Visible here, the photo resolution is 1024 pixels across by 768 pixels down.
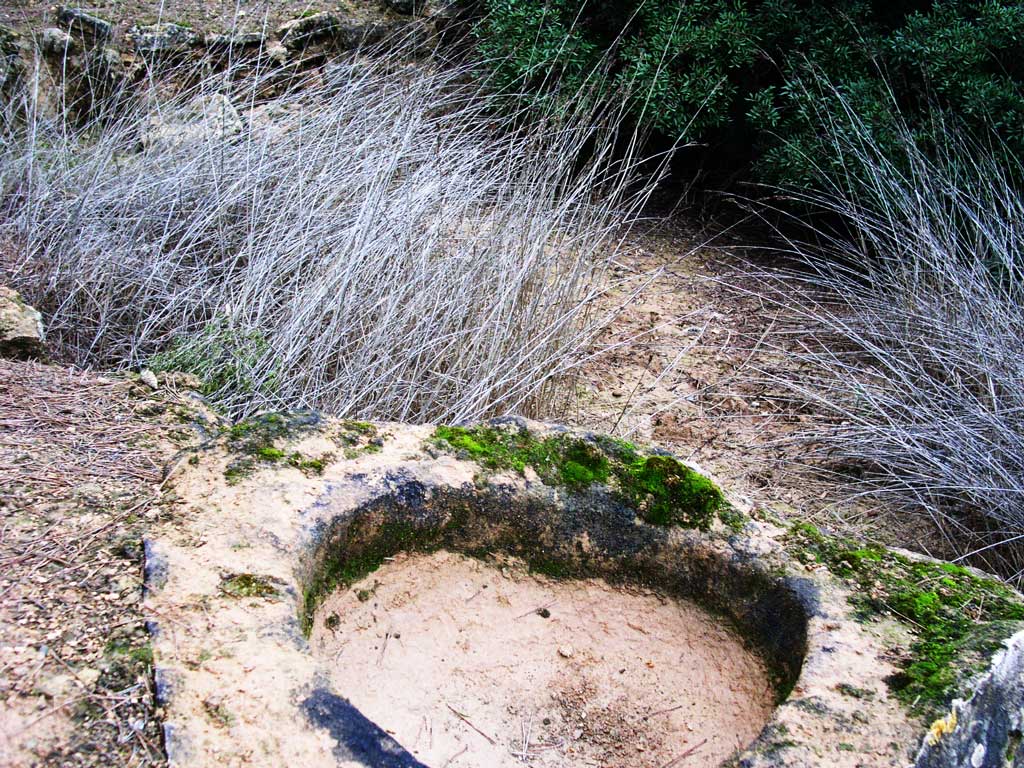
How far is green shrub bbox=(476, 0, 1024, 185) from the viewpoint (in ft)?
13.5

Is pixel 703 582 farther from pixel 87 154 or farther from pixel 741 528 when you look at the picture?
pixel 87 154

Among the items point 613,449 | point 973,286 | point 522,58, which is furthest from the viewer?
point 522,58

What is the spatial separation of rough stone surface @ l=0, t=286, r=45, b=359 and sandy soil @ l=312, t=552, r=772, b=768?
162 centimetres

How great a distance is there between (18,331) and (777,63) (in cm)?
356

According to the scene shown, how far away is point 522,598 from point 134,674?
2.94ft

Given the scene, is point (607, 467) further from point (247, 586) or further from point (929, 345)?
point (929, 345)

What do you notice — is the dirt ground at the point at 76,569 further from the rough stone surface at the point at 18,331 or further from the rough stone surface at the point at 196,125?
the rough stone surface at the point at 196,125

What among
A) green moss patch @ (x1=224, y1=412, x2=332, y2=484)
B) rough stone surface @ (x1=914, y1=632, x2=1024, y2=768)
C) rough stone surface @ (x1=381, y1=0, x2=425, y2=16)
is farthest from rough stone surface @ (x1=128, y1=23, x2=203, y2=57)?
rough stone surface @ (x1=914, y1=632, x2=1024, y2=768)

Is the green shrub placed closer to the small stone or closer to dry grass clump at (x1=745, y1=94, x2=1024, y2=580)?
dry grass clump at (x1=745, y1=94, x2=1024, y2=580)

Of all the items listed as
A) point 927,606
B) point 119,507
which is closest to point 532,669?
point 927,606

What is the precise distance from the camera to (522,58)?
4844mm

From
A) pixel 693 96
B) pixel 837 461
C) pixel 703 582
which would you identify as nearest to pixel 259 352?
pixel 703 582

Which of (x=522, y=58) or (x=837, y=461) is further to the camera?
(x=522, y=58)

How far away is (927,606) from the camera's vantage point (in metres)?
1.89
